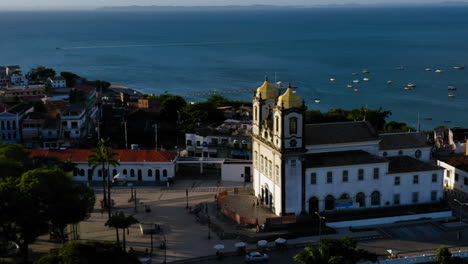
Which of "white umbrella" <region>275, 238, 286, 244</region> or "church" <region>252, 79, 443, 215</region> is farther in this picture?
"church" <region>252, 79, 443, 215</region>

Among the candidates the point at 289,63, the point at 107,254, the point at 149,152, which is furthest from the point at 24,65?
the point at 107,254

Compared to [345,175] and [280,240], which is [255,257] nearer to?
[280,240]

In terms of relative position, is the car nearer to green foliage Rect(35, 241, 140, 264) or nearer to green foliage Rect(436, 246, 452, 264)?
green foliage Rect(35, 241, 140, 264)

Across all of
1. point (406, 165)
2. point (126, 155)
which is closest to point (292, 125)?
point (406, 165)

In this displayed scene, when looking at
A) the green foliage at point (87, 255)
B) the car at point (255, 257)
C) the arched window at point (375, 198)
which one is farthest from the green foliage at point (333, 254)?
the arched window at point (375, 198)

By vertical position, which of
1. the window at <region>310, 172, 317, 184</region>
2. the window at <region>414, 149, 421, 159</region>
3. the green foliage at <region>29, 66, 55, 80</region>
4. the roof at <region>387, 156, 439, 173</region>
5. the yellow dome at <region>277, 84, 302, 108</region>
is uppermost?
the green foliage at <region>29, 66, 55, 80</region>

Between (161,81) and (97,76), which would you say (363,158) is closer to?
(161,81)

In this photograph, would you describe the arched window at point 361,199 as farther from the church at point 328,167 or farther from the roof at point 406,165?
the roof at point 406,165

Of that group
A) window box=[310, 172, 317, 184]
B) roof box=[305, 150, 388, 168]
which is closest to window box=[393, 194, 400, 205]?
roof box=[305, 150, 388, 168]
